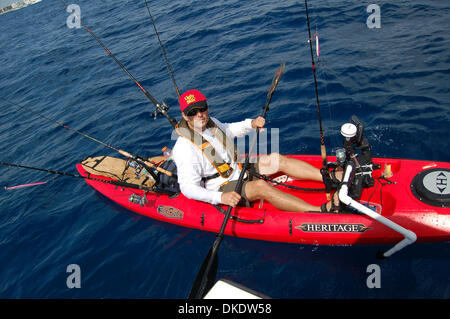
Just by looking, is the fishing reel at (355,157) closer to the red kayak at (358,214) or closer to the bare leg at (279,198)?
the red kayak at (358,214)

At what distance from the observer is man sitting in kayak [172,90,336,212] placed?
4.20m

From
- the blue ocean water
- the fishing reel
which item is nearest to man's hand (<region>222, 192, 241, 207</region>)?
the blue ocean water

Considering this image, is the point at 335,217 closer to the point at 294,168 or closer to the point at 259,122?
the point at 294,168

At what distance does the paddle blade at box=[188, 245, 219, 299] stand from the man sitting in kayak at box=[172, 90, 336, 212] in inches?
30.1

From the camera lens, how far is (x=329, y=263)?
4305 mm

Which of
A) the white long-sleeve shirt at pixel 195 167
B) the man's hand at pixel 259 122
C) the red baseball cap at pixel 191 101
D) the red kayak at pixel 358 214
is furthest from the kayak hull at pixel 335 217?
the red baseball cap at pixel 191 101

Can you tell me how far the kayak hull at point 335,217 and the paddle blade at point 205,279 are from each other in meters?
1.09

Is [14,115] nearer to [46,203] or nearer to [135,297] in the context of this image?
[46,203]

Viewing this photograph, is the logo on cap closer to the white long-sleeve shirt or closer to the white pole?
the white long-sleeve shirt

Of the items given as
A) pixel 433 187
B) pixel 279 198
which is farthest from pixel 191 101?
pixel 433 187

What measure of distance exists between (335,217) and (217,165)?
1.90m

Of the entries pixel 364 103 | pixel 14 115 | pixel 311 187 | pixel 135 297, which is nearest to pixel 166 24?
pixel 14 115

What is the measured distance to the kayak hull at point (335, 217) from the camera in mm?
3967

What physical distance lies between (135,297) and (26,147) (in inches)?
280
